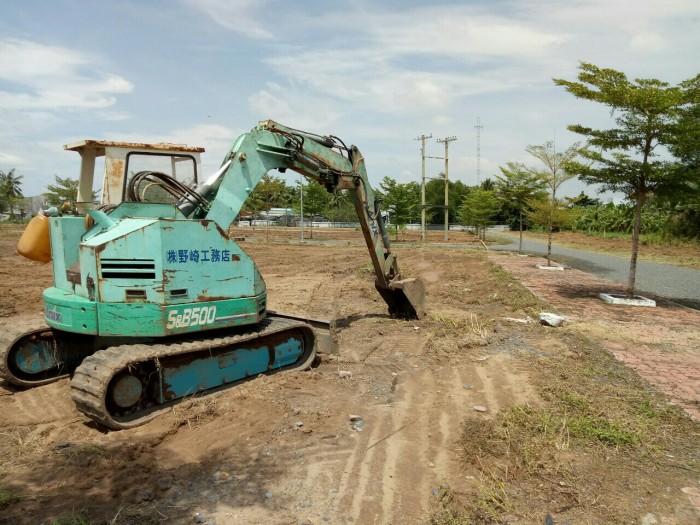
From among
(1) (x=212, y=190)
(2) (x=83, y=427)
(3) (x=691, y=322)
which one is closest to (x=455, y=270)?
(3) (x=691, y=322)

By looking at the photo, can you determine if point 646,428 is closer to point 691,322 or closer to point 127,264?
point 127,264

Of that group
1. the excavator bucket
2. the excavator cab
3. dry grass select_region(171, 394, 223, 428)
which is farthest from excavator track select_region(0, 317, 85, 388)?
the excavator bucket

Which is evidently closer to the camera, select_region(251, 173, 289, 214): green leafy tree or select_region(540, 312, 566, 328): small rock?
select_region(540, 312, 566, 328): small rock

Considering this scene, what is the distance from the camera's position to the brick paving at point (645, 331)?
6832 mm

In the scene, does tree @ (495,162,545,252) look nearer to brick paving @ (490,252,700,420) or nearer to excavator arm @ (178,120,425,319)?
brick paving @ (490,252,700,420)

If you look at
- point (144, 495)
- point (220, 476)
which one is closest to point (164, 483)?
point (144, 495)

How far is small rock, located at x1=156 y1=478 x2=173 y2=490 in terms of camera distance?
4109 millimetres

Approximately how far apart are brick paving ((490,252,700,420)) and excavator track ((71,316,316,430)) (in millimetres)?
4928

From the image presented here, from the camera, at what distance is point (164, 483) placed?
13.7 feet

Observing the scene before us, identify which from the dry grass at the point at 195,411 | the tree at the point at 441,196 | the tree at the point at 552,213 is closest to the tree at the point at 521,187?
the tree at the point at 552,213

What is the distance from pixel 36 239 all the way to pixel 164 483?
3.67m

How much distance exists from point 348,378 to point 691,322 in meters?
7.57

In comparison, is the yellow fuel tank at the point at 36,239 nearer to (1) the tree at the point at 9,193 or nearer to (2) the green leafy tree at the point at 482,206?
(2) the green leafy tree at the point at 482,206

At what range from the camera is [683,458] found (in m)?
4.71
